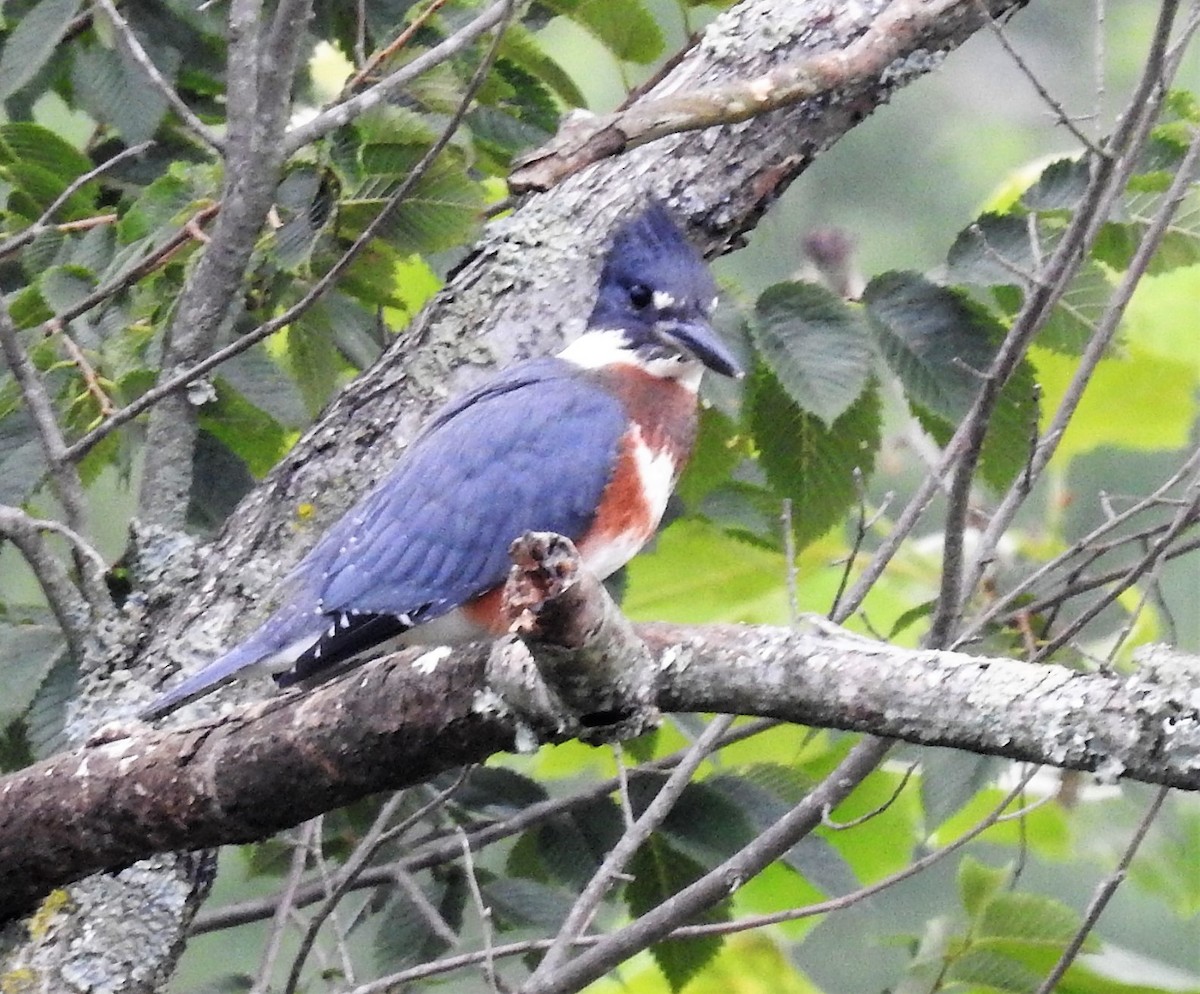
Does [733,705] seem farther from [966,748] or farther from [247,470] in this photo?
[247,470]

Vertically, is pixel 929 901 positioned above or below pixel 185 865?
below

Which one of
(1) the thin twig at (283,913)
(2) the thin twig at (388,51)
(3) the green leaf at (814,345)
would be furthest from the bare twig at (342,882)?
(2) the thin twig at (388,51)

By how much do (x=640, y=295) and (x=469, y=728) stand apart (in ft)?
2.73

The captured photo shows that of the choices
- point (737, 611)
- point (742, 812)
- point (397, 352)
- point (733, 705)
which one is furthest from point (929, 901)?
point (733, 705)

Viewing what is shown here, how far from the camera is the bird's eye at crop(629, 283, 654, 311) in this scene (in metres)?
2.17

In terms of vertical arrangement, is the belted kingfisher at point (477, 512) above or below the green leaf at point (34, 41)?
below

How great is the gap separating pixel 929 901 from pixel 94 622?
369 centimetres

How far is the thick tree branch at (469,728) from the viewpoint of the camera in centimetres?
120

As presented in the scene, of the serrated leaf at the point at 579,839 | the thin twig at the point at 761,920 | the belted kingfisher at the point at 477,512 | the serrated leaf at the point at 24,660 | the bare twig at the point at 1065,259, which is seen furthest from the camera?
the serrated leaf at the point at 579,839

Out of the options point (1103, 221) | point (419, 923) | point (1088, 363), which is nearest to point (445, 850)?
point (419, 923)

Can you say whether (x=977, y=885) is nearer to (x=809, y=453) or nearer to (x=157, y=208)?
(x=809, y=453)

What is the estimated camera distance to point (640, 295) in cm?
219

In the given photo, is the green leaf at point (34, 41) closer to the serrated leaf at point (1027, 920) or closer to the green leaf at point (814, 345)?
the green leaf at point (814, 345)

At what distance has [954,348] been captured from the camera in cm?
208
